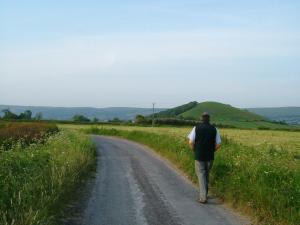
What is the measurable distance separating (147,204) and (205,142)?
2.42 metres

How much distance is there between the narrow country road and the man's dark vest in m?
1.18

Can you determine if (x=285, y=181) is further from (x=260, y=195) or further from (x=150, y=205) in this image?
(x=150, y=205)

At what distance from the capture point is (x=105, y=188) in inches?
646

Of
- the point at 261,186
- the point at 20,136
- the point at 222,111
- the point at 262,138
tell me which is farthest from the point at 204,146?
the point at 222,111

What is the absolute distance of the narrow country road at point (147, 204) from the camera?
11289mm

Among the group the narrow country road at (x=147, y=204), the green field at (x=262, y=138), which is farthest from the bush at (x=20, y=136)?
the green field at (x=262, y=138)

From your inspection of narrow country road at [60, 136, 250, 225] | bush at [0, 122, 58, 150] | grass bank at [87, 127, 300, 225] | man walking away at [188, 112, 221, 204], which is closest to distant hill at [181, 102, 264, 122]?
bush at [0, 122, 58, 150]

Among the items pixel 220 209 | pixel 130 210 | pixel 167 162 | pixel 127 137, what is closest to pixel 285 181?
pixel 220 209

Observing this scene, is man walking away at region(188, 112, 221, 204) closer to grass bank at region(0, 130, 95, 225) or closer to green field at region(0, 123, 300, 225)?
green field at region(0, 123, 300, 225)

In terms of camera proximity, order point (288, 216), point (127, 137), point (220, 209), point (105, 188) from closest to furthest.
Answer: point (288, 216) → point (220, 209) → point (105, 188) → point (127, 137)

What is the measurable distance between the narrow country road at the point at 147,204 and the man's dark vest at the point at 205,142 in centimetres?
118

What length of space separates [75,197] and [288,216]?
591cm

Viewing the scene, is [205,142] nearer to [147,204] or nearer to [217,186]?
[217,186]

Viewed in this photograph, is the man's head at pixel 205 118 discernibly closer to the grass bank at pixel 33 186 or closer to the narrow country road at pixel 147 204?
the narrow country road at pixel 147 204
